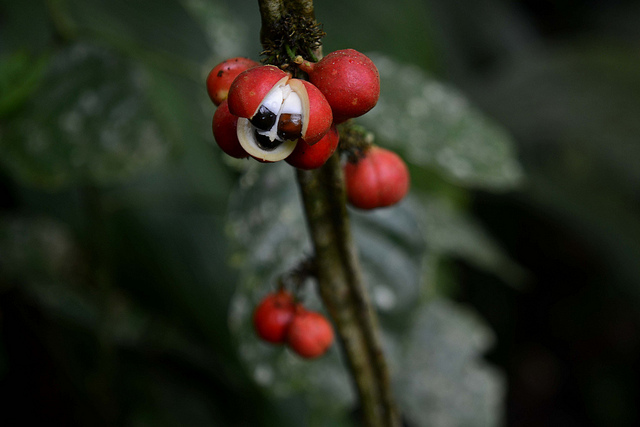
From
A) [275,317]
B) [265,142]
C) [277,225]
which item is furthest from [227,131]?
[277,225]

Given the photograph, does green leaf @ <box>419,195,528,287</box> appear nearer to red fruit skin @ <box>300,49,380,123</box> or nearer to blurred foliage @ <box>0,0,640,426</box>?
blurred foliage @ <box>0,0,640,426</box>

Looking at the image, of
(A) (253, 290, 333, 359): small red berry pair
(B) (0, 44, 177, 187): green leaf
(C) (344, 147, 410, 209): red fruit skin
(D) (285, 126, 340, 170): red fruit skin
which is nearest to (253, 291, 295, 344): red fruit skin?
(A) (253, 290, 333, 359): small red berry pair

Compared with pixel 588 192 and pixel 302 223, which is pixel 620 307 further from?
pixel 302 223

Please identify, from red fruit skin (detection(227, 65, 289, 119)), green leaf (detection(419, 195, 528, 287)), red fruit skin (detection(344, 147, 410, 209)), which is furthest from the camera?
green leaf (detection(419, 195, 528, 287))

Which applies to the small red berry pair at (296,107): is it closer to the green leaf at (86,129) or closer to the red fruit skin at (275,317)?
the red fruit skin at (275,317)

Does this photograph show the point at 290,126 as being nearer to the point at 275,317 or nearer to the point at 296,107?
the point at 296,107

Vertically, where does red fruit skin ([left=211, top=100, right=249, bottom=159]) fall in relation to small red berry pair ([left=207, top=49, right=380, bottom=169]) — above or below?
below

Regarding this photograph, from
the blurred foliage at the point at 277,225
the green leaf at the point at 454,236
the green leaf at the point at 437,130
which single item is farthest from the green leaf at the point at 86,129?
the green leaf at the point at 454,236
